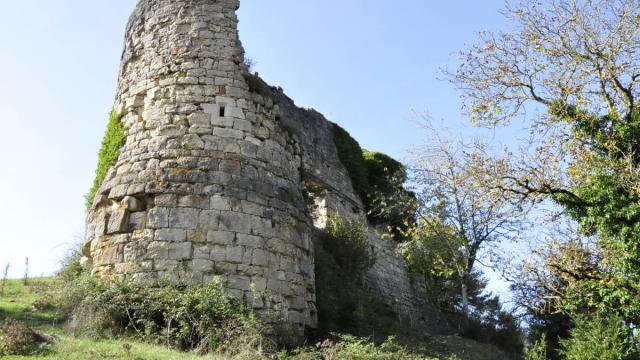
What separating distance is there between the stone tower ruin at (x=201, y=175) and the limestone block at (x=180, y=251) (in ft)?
0.04

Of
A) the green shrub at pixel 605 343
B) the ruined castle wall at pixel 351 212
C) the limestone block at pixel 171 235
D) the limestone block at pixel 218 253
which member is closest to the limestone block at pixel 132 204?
the limestone block at pixel 171 235

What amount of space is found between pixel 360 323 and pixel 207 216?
364 centimetres

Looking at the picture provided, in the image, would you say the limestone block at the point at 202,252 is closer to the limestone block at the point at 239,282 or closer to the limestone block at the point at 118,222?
the limestone block at the point at 239,282

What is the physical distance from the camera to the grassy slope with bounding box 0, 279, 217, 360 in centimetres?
539

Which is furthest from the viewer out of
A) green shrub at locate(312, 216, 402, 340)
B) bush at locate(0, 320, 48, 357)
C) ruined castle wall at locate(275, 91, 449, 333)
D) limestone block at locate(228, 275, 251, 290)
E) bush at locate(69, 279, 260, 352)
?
ruined castle wall at locate(275, 91, 449, 333)

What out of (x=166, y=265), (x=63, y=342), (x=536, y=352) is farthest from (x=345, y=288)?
(x=63, y=342)

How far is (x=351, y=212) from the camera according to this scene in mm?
15141

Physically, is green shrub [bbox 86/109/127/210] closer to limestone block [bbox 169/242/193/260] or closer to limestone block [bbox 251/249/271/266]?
limestone block [bbox 169/242/193/260]

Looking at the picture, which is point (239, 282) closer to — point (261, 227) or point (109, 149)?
point (261, 227)

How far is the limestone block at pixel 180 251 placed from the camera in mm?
7359

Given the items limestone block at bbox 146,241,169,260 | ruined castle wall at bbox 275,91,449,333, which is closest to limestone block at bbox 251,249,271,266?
limestone block at bbox 146,241,169,260

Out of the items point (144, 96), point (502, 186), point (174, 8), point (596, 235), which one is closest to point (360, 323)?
point (502, 186)

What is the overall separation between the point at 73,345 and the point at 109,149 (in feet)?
13.1

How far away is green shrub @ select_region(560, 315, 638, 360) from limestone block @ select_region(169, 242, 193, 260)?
7858 millimetres
